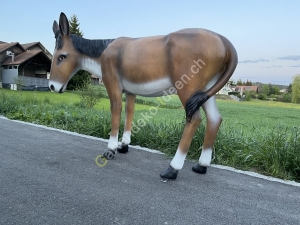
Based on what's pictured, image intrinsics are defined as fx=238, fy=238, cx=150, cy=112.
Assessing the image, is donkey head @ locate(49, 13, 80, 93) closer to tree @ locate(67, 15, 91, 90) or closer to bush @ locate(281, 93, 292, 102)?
tree @ locate(67, 15, 91, 90)

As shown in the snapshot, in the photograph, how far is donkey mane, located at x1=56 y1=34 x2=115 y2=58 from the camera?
2.74m

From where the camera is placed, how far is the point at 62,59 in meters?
2.75

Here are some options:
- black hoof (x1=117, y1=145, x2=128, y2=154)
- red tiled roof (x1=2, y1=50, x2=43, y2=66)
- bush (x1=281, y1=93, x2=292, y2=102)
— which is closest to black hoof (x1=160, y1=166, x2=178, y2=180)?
black hoof (x1=117, y1=145, x2=128, y2=154)

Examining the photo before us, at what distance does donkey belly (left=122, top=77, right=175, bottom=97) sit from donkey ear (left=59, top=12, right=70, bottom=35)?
885 millimetres

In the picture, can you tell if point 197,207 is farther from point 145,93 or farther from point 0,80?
point 0,80

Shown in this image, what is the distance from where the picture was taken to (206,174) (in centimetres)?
239

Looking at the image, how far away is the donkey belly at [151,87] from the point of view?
7.49 feet

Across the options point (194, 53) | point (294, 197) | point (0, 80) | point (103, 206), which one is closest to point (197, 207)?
point (103, 206)

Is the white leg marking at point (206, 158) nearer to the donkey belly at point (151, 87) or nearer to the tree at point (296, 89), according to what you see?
the donkey belly at point (151, 87)

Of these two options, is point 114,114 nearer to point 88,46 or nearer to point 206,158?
point 88,46

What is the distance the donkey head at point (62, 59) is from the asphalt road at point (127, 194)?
0.88 meters

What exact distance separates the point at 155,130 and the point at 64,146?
134 cm

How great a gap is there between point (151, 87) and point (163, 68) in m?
0.25

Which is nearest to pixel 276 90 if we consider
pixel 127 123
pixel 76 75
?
pixel 76 75
